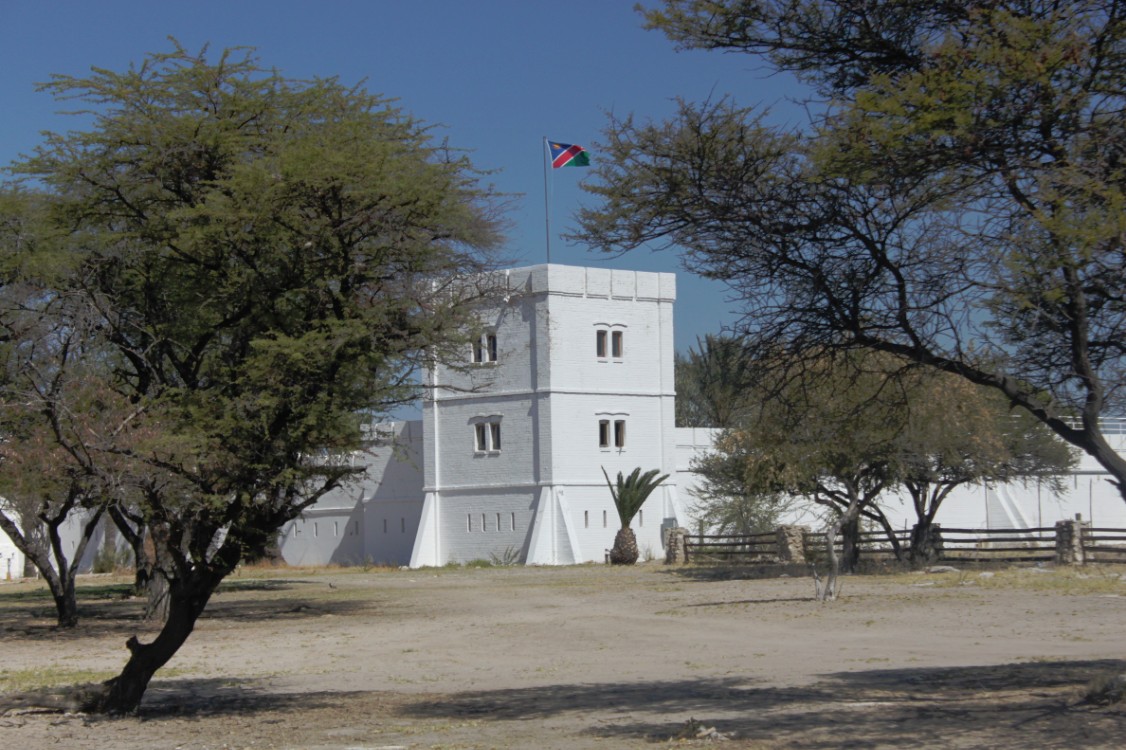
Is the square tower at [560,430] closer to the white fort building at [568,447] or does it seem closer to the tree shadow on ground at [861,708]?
the white fort building at [568,447]

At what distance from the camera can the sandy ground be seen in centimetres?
1145

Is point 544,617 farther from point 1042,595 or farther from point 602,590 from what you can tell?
point 1042,595

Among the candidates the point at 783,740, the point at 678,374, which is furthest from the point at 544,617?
the point at 678,374

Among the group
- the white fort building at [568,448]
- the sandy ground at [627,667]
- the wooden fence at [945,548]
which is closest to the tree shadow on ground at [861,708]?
the sandy ground at [627,667]

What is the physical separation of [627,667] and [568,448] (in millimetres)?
34538

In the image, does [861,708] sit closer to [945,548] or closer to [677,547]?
[945,548]

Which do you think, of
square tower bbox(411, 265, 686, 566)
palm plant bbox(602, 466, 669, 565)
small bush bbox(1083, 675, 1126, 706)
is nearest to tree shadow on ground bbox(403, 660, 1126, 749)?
small bush bbox(1083, 675, 1126, 706)

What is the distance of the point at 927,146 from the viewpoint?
923 centimetres

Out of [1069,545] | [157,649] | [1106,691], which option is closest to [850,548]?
[1069,545]

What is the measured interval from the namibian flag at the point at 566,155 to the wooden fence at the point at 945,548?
14.4m

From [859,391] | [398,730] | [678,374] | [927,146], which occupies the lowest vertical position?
[398,730]

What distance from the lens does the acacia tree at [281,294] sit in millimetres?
12383

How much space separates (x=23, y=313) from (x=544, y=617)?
13599 millimetres

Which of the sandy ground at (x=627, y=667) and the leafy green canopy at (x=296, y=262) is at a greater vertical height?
the leafy green canopy at (x=296, y=262)
